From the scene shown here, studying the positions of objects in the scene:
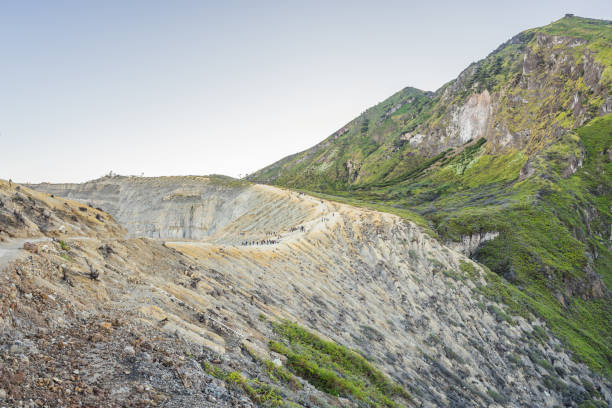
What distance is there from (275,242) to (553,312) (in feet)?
169

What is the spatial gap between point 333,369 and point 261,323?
4.93 metres

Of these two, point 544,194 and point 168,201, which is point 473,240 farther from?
point 168,201

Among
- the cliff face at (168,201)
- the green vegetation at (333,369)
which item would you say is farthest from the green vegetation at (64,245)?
the cliff face at (168,201)

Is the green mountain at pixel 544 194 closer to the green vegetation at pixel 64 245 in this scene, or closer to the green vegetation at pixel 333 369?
the green vegetation at pixel 333 369

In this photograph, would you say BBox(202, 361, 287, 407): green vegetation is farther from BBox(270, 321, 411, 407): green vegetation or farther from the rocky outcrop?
the rocky outcrop

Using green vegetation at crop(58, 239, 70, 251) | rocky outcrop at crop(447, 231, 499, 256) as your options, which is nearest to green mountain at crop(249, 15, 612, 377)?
rocky outcrop at crop(447, 231, 499, 256)

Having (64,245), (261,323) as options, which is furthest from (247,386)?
(64,245)

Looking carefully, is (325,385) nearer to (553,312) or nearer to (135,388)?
(135,388)

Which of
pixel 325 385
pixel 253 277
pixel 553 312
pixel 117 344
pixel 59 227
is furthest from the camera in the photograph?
pixel 553 312

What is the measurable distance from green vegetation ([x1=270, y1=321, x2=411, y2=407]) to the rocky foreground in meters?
0.11

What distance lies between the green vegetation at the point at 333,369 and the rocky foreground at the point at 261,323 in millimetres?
111

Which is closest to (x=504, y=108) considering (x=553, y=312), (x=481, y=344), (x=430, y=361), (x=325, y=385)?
(x=553, y=312)

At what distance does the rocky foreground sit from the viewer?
11.2 m

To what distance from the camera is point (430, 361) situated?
36906mm
